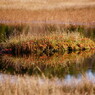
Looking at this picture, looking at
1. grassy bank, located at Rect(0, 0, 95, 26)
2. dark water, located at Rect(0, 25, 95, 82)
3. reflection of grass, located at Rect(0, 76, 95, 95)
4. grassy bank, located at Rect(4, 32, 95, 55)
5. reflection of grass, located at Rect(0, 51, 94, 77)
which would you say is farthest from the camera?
grassy bank, located at Rect(0, 0, 95, 26)

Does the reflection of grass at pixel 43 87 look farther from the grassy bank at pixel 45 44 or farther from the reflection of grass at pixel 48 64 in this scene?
the grassy bank at pixel 45 44

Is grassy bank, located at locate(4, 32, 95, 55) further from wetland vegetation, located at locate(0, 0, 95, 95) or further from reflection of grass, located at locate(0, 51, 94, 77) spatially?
reflection of grass, located at locate(0, 51, 94, 77)

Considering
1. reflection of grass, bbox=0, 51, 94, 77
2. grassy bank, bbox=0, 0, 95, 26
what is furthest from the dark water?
grassy bank, bbox=0, 0, 95, 26

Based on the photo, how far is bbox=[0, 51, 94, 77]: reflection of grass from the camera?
471 inches

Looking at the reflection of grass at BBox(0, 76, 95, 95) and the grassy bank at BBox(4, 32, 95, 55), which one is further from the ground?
the reflection of grass at BBox(0, 76, 95, 95)

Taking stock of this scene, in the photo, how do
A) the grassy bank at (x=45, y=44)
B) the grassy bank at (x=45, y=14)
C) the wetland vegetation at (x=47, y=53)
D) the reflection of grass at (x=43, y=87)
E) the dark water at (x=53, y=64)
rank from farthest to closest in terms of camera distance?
the grassy bank at (x=45, y=14) < the grassy bank at (x=45, y=44) < the dark water at (x=53, y=64) < the wetland vegetation at (x=47, y=53) < the reflection of grass at (x=43, y=87)

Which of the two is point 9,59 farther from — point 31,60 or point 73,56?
point 73,56

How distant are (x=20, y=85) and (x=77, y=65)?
17.0 feet

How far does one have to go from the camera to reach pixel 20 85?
8453 mm

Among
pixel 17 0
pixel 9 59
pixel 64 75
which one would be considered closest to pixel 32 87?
pixel 64 75

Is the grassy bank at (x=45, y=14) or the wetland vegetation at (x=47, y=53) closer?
the wetland vegetation at (x=47, y=53)

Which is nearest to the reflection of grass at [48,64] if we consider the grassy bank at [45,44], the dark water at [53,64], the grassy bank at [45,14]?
the dark water at [53,64]

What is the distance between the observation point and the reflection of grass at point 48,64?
12.0 meters

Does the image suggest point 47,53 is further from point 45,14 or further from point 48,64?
point 45,14
